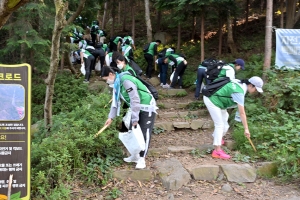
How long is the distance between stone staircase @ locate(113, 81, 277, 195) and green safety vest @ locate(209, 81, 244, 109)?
106 centimetres

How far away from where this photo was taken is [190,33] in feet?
56.2

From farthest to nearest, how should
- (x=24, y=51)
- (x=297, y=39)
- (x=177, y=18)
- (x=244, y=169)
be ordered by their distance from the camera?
(x=177, y=18) < (x=24, y=51) < (x=297, y=39) < (x=244, y=169)

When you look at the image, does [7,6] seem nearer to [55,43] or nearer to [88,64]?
[55,43]

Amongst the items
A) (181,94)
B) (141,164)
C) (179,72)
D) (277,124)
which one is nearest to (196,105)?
(181,94)

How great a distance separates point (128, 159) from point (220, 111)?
1.91 meters

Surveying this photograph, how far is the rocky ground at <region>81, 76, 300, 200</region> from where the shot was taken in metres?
5.01

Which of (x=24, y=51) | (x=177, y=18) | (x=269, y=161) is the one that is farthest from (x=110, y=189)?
(x=177, y=18)

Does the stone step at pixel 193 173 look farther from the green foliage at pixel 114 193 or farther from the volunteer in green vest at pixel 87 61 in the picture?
the volunteer in green vest at pixel 87 61

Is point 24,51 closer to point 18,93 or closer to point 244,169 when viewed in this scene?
point 18,93

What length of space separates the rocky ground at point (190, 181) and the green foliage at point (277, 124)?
0.33 metres

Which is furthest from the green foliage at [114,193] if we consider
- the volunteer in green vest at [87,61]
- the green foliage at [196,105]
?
the volunteer in green vest at [87,61]

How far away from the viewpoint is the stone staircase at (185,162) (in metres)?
5.31

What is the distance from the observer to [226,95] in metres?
5.75

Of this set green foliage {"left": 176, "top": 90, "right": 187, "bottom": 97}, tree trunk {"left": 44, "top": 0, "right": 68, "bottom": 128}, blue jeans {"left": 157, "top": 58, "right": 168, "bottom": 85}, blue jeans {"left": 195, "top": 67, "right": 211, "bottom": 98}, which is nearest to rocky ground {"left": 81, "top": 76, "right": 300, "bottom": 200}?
tree trunk {"left": 44, "top": 0, "right": 68, "bottom": 128}
